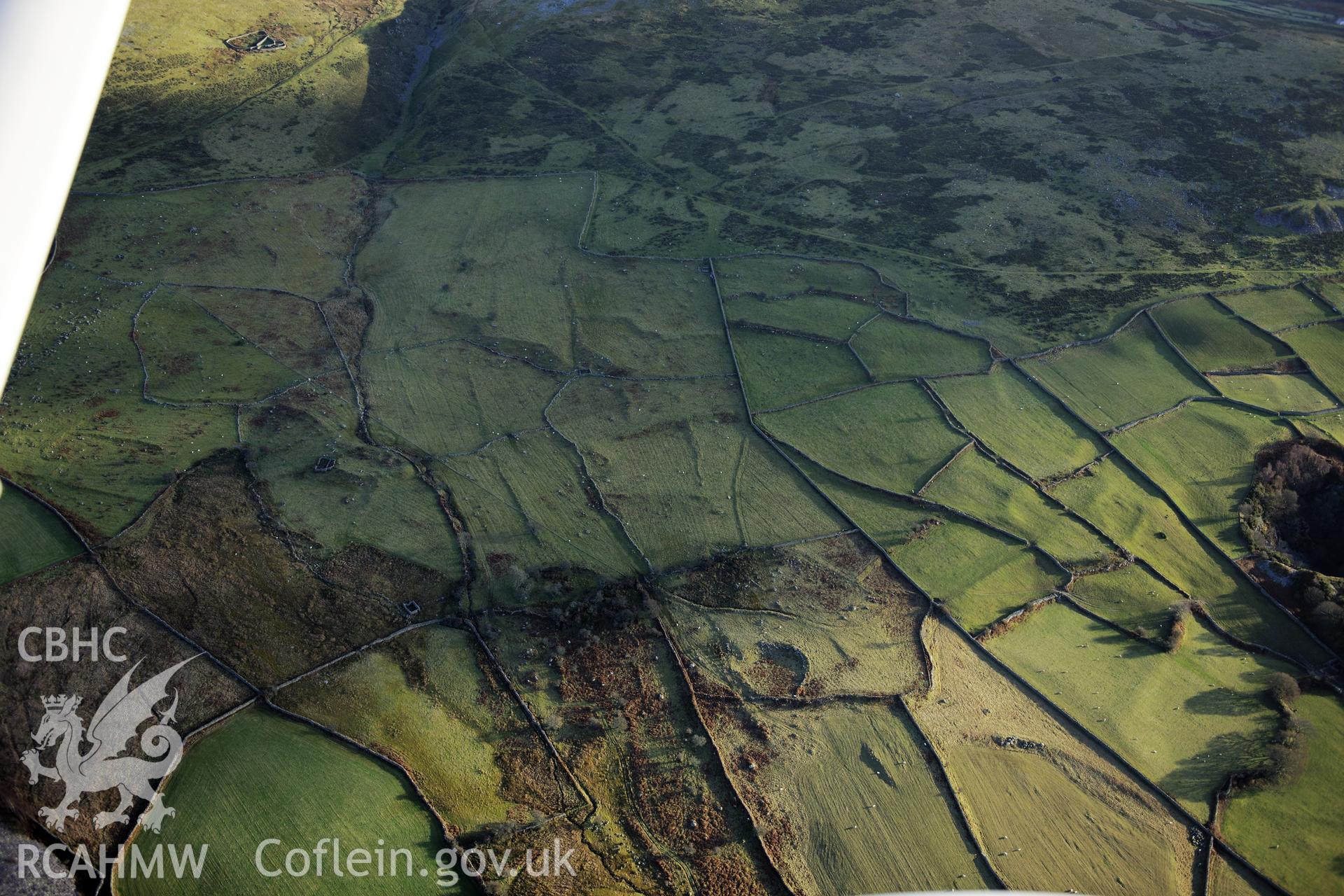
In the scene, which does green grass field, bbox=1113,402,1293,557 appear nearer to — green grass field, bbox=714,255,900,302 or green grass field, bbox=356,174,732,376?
green grass field, bbox=714,255,900,302

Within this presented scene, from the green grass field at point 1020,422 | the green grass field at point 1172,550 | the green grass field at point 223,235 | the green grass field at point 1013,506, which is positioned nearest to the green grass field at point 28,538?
the green grass field at point 223,235

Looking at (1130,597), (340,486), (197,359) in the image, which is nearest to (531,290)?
(197,359)

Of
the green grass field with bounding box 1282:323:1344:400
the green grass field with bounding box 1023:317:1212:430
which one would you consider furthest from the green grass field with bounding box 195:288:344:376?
the green grass field with bounding box 1282:323:1344:400

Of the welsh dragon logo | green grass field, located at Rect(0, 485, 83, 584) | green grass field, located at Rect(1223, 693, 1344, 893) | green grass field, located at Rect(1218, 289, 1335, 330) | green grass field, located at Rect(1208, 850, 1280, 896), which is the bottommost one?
green grass field, located at Rect(1208, 850, 1280, 896)

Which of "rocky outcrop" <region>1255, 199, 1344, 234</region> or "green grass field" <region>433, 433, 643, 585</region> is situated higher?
"rocky outcrop" <region>1255, 199, 1344, 234</region>

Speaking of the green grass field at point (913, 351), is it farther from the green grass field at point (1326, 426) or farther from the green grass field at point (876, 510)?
the green grass field at point (1326, 426)

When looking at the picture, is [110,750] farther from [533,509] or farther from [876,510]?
[876,510]
